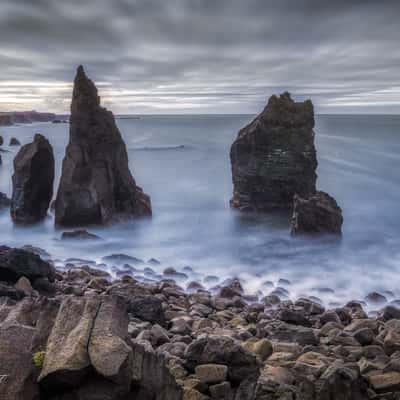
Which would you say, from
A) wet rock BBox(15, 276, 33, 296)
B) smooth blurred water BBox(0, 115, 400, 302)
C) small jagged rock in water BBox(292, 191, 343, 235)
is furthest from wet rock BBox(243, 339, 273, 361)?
small jagged rock in water BBox(292, 191, 343, 235)

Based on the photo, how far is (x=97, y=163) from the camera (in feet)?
78.5

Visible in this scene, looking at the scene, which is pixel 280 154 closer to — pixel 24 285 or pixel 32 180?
pixel 32 180

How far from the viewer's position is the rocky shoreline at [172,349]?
5.51 meters

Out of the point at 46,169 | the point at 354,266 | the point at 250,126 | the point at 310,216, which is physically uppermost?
the point at 250,126

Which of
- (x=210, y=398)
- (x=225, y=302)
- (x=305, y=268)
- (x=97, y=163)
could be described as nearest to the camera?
(x=210, y=398)

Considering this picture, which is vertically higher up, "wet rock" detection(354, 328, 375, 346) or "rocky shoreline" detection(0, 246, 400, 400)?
"rocky shoreline" detection(0, 246, 400, 400)

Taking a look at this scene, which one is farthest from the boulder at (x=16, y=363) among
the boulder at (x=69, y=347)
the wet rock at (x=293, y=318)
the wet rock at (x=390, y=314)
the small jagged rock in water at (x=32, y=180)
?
the small jagged rock in water at (x=32, y=180)

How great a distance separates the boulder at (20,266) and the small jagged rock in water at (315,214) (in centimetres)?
1241

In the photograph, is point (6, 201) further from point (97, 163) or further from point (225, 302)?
point (225, 302)

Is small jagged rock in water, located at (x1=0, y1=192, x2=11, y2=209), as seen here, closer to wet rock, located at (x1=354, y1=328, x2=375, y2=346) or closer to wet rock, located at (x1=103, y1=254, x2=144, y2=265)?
wet rock, located at (x1=103, y1=254, x2=144, y2=265)

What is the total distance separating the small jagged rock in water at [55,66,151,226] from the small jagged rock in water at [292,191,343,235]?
26.9 ft

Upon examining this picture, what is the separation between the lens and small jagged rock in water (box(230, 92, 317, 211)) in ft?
86.7

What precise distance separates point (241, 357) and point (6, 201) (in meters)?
23.9

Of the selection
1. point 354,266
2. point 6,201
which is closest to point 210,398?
point 354,266
